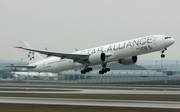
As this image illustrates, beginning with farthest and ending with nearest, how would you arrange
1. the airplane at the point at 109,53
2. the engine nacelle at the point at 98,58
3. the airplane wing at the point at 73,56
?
the airplane wing at the point at 73,56 < the engine nacelle at the point at 98,58 < the airplane at the point at 109,53

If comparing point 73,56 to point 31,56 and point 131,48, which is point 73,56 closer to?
point 131,48

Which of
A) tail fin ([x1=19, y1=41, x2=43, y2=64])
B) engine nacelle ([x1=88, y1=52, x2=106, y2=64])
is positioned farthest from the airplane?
tail fin ([x1=19, y1=41, x2=43, y2=64])

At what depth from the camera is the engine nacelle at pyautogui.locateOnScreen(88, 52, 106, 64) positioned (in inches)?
1993

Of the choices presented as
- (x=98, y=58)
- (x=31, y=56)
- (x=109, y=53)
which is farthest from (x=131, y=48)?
(x=31, y=56)

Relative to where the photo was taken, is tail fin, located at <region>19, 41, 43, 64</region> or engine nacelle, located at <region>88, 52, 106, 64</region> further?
tail fin, located at <region>19, 41, 43, 64</region>

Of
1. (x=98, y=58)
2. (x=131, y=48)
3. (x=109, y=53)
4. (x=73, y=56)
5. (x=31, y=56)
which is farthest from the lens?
(x=31, y=56)

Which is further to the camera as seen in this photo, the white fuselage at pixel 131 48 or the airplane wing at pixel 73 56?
the airplane wing at pixel 73 56

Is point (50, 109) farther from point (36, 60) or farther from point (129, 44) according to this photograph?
point (36, 60)

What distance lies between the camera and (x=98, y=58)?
5062 centimetres

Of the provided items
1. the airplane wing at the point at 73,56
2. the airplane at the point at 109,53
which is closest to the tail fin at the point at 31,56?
the airplane at the point at 109,53

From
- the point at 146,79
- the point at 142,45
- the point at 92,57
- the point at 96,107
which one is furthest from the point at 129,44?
the point at 146,79

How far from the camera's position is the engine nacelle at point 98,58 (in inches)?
1993

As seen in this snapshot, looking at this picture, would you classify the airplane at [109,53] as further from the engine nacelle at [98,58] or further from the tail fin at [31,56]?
the tail fin at [31,56]

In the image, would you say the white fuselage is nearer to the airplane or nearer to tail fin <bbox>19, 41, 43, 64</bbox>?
the airplane
